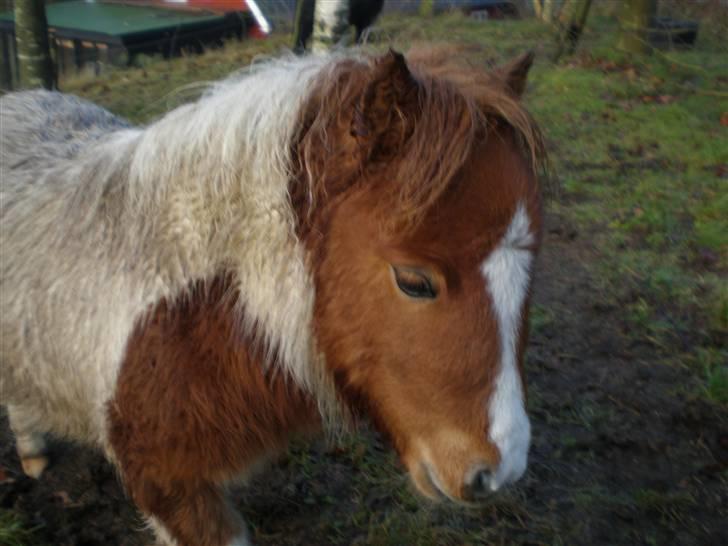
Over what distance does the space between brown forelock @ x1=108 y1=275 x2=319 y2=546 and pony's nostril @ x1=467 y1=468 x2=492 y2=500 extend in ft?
1.94

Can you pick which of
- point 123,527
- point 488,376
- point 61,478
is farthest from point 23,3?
point 488,376

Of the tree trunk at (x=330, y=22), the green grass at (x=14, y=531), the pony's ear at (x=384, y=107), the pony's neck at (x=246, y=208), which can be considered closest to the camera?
the pony's ear at (x=384, y=107)

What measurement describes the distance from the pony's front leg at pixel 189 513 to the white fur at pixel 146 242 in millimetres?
263

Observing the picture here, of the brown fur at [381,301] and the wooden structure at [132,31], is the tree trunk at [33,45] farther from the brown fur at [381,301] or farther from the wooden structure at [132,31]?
the brown fur at [381,301]

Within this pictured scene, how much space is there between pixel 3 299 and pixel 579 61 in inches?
351

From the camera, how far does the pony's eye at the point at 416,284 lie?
1.85 m

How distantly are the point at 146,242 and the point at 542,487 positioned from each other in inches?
80.8

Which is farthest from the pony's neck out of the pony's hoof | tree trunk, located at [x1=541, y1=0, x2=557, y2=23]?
tree trunk, located at [x1=541, y1=0, x2=557, y2=23]

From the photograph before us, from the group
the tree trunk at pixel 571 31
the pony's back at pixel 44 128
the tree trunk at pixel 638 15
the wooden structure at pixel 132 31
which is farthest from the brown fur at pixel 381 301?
the wooden structure at pixel 132 31

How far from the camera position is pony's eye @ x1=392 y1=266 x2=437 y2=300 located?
185 centimetres

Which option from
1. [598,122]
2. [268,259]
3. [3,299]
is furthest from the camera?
[598,122]

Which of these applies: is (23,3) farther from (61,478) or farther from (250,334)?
(250,334)

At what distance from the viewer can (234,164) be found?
2.08 meters

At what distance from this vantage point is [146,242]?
222cm
